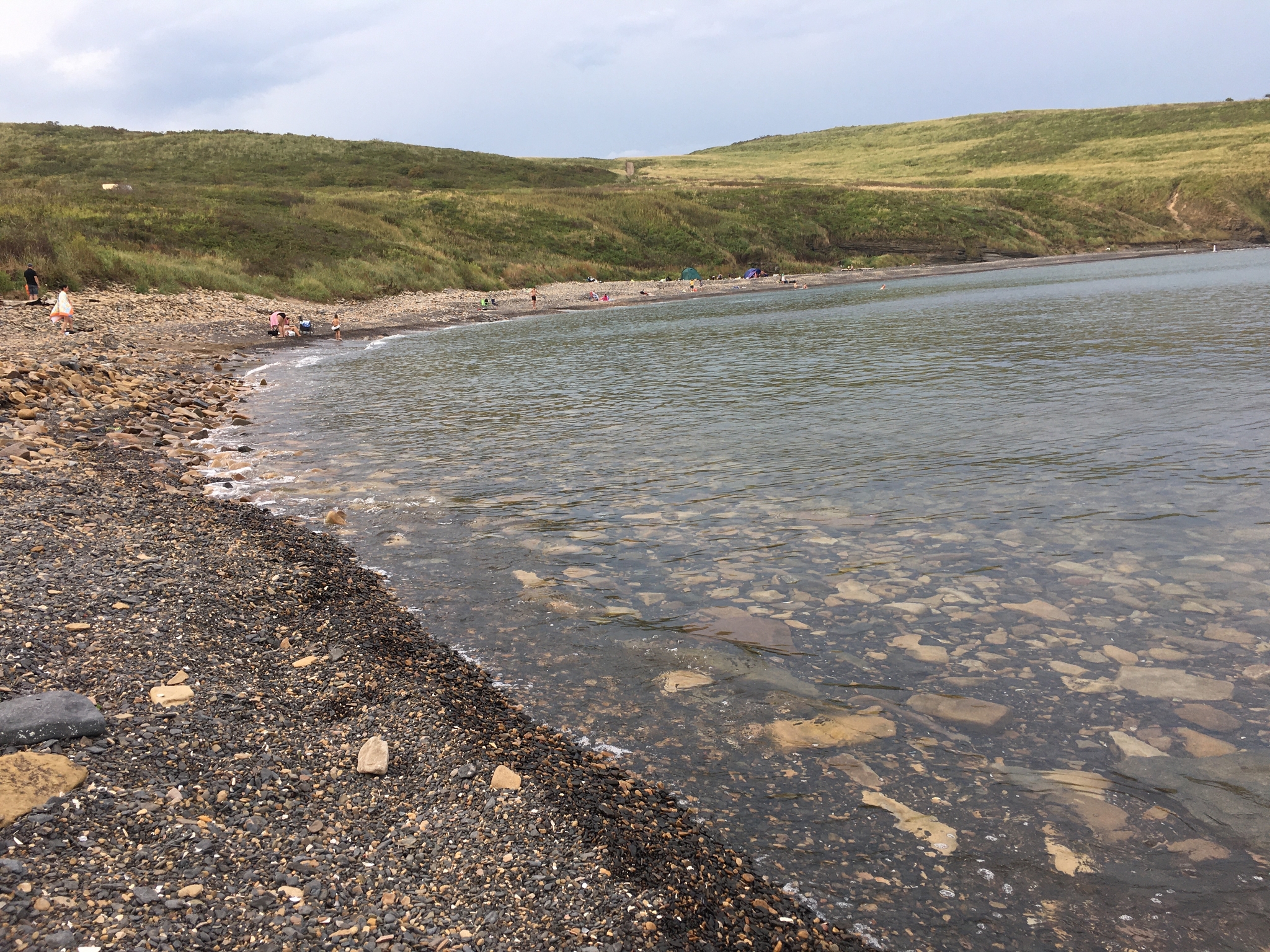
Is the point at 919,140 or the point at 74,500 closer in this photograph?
the point at 74,500

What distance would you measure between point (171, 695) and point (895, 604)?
5.42 metres

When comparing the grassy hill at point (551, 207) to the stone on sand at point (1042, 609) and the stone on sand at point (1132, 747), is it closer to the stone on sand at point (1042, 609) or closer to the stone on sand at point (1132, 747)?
the stone on sand at point (1042, 609)

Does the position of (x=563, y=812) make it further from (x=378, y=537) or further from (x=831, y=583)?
(x=378, y=537)

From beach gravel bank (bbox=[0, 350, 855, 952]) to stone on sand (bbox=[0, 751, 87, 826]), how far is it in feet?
0.21

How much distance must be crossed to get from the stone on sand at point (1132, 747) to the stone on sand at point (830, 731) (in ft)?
4.17

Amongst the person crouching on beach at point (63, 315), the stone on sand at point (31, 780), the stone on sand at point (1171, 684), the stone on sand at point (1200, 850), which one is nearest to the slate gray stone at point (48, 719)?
the stone on sand at point (31, 780)

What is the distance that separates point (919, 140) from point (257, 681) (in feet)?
542

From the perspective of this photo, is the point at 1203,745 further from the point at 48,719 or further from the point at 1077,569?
the point at 48,719

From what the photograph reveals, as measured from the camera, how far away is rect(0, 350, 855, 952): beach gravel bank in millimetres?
3361

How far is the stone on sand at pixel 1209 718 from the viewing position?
505 centimetres

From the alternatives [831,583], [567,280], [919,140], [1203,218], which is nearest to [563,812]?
[831,583]

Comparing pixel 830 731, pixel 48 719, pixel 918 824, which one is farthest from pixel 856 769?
pixel 48 719

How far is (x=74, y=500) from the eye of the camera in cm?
891

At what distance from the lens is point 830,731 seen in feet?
17.3
